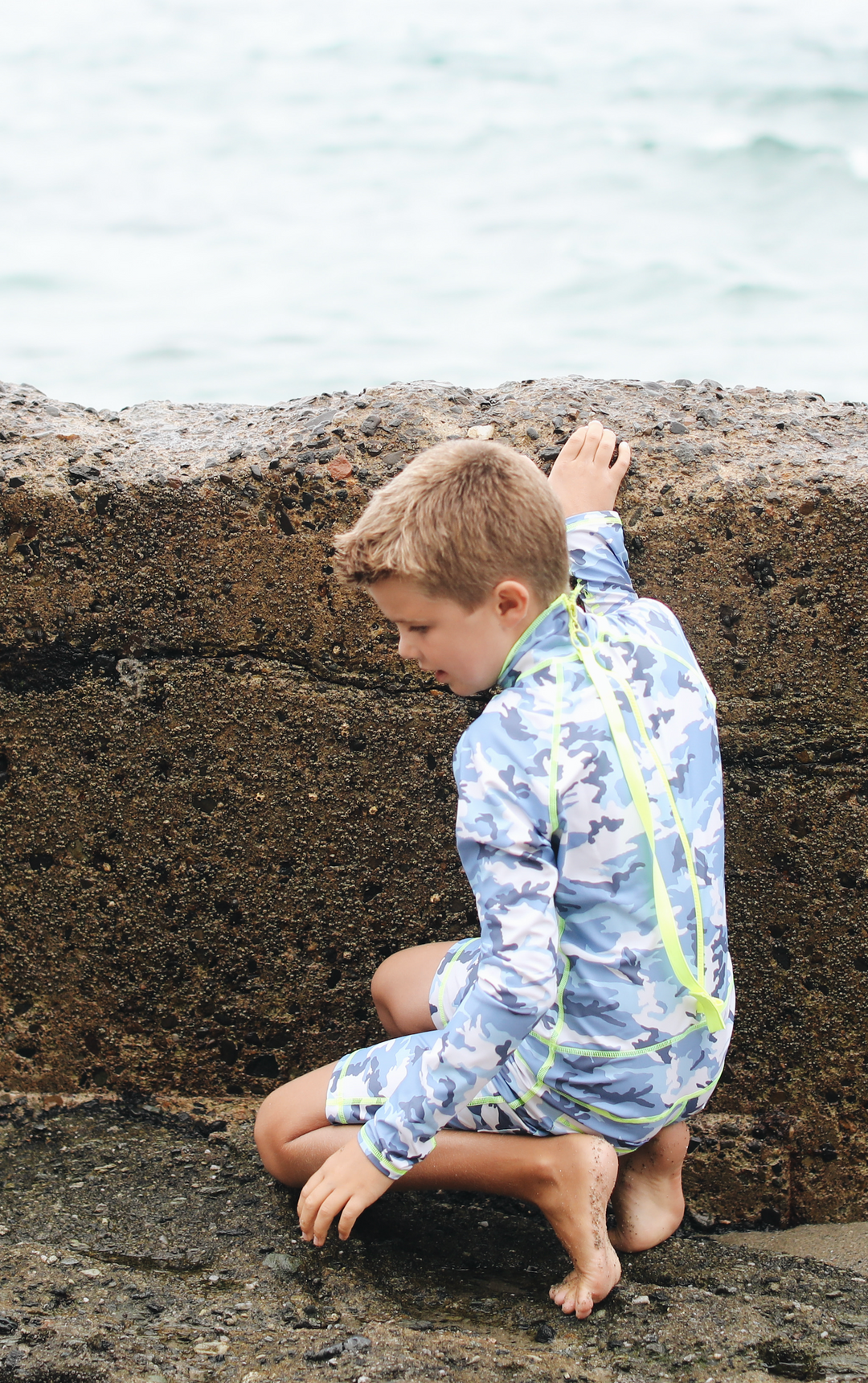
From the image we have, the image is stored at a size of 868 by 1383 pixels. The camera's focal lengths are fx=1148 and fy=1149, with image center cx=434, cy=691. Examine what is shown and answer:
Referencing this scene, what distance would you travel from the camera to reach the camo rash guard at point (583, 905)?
139 cm

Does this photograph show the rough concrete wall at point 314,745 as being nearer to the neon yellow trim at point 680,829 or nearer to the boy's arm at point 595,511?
the boy's arm at point 595,511

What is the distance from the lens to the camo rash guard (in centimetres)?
139

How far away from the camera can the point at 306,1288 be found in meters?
1.62

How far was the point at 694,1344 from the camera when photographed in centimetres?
148

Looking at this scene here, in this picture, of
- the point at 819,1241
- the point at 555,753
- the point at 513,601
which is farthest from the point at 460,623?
the point at 819,1241

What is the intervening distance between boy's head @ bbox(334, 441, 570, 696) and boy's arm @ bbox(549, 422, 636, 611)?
24cm

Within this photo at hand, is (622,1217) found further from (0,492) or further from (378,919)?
(0,492)

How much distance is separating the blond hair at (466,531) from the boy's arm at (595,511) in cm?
24

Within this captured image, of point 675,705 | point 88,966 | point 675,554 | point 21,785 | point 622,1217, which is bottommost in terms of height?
point 622,1217

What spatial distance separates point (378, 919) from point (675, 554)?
2.68 ft

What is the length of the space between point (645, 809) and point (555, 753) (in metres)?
0.14

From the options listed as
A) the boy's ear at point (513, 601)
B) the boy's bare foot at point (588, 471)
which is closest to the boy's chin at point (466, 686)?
the boy's ear at point (513, 601)

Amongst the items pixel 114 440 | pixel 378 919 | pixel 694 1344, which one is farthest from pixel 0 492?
pixel 694 1344

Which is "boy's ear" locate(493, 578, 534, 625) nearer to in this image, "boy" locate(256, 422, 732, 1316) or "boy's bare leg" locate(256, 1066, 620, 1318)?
"boy" locate(256, 422, 732, 1316)
